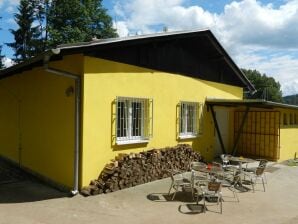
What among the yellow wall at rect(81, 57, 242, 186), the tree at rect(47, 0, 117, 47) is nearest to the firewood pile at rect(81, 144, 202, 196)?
the yellow wall at rect(81, 57, 242, 186)

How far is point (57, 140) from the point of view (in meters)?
9.30

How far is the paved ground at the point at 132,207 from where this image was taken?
7012 mm

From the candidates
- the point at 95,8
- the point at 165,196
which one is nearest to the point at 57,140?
the point at 165,196

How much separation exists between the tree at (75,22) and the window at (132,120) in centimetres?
2239

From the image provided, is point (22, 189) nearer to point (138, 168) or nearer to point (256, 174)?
point (138, 168)

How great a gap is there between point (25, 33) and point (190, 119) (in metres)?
29.2

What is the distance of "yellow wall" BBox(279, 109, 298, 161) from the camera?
14.4m

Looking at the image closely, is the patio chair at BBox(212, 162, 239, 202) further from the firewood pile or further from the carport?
the carport

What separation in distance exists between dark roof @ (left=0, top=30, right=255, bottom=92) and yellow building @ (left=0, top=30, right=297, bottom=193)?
33 mm

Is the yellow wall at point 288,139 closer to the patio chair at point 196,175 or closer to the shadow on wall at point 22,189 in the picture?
the patio chair at point 196,175

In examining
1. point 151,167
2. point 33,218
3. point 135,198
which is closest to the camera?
point 33,218

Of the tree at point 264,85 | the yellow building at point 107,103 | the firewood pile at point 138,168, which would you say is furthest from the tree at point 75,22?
the tree at point 264,85

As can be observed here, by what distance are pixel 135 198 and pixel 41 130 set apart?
12.2 feet

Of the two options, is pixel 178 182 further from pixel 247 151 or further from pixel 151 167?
pixel 247 151
